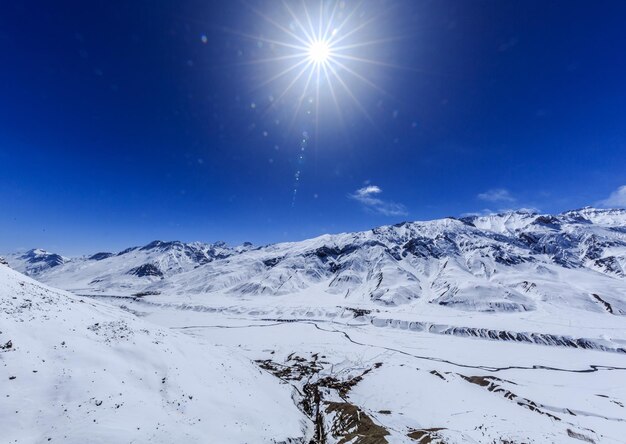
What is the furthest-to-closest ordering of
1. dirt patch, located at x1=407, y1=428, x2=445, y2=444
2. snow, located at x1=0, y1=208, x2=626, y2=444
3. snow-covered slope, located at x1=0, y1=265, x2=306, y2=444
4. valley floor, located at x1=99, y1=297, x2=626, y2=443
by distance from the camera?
valley floor, located at x1=99, y1=297, x2=626, y2=443 < dirt patch, located at x1=407, y1=428, x2=445, y2=444 < snow, located at x1=0, y1=208, x2=626, y2=444 < snow-covered slope, located at x1=0, y1=265, x2=306, y2=444

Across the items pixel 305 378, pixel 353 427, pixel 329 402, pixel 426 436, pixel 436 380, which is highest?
pixel 305 378

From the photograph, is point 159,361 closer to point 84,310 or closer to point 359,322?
point 84,310

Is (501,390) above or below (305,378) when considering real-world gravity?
below

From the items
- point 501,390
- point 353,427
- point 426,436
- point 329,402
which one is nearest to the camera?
point 426,436

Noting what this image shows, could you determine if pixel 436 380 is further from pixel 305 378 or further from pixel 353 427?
pixel 353 427

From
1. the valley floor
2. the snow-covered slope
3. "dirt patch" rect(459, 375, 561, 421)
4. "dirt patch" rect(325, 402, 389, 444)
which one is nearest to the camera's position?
the snow-covered slope

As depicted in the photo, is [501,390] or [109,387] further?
[501,390]

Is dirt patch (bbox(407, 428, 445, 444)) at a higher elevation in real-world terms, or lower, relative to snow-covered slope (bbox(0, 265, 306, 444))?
lower

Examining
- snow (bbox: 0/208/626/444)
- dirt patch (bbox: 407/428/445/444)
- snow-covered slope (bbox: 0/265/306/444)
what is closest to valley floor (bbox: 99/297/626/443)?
dirt patch (bbox: 407/428/445/444)

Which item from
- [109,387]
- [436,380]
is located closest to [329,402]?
[436,380]

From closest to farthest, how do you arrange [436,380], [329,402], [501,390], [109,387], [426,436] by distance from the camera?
1. [109,387]
2. [426,436]
3. [329,402]
4. [501,390]
5. [436,380]

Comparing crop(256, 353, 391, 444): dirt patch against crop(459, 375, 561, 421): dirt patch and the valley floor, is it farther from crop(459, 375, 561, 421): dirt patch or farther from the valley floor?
crop(459, 375, 561, 421): dirt patch
